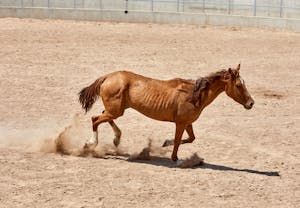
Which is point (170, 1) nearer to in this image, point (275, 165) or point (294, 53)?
point (294, 53)

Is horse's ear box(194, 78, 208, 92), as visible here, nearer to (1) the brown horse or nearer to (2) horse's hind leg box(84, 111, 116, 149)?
(1) the brown horse

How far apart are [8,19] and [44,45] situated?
488 centimetres

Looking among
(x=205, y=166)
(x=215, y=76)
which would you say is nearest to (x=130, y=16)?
(x=215, y=76)

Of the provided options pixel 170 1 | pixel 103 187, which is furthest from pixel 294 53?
pixel 103 187

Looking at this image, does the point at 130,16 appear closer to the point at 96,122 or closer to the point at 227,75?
the point at 96,122

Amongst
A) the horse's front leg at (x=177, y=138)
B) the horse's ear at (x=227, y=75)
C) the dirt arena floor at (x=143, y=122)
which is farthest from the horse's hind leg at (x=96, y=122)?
the horse's ear at (x=227, y=75)

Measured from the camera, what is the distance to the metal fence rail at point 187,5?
2606cm

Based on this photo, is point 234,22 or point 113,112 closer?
point 113,112

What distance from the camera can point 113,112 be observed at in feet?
33.8

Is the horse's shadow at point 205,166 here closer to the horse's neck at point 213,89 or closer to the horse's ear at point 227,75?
the horse's neck at point 213,89

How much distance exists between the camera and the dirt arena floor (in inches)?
339

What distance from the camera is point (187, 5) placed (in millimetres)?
26688

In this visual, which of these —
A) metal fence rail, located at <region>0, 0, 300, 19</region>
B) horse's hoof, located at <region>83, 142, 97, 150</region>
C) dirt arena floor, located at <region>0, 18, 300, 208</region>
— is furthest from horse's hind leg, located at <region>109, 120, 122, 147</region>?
metal fence rail, located at <region>0, 0, 300, 19</region>

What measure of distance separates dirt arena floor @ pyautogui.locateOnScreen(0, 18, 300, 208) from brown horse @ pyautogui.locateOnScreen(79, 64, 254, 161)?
717 millimetres
